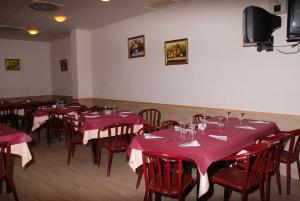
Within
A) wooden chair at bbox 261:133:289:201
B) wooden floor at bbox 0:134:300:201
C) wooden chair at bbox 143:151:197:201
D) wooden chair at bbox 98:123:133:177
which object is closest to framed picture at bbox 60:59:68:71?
wooden floor at bbox 0:134:300:201

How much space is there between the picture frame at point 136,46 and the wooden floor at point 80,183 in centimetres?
237

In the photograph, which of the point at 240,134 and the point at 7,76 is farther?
the point at 7,76

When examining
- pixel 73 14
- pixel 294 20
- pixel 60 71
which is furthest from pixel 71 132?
pixel 60 71

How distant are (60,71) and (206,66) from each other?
223 inches

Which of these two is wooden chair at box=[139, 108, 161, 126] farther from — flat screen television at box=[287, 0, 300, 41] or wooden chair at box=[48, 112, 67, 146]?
flat screen television at box=[287, 0, 300, 41]

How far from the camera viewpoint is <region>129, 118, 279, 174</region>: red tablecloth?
228 cm

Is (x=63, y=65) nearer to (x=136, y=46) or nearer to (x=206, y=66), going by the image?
(x=136, y=46)

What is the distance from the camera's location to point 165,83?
5.29 metres

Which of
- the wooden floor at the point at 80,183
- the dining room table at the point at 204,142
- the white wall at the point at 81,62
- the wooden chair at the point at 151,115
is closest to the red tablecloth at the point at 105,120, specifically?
the wooden floor at the point at 80,183

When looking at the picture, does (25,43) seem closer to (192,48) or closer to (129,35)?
(129,35)


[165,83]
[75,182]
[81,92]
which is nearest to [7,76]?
[81,92]

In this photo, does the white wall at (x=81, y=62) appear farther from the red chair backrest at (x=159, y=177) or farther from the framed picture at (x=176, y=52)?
the red chair backrest at (x=159, y=177)

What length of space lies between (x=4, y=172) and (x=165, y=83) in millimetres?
3353

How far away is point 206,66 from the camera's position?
178 inches
